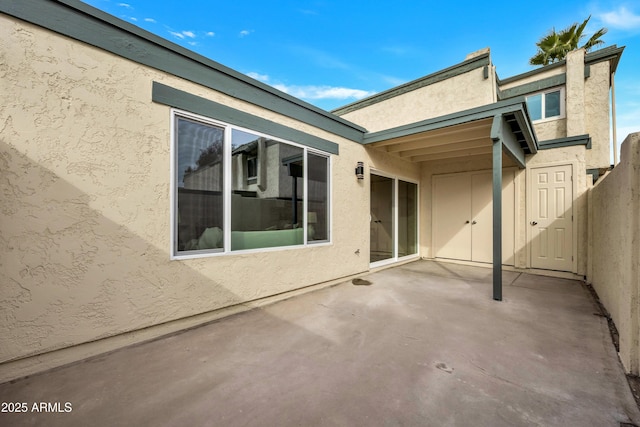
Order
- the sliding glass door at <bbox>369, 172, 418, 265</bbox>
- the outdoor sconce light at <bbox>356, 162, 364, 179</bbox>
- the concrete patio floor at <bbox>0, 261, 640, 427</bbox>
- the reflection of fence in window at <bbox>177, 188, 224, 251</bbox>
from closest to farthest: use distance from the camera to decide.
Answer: the concrete patio floor at <bbox>0, 261, 640, 427</bbox>, the reflection of fence in window at <bbox>177, 188, 224, 251</bbox>, the outdoor sconce light at <bbox>356, 162, 364, 179</bbox>, the sliding glass door at <bbox>369, 172, 418, 265</bbox>

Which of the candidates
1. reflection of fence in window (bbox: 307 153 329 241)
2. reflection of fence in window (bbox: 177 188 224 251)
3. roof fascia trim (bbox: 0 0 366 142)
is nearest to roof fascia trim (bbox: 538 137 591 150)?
reflection of fence in window (bbox: 307 153 329 241)

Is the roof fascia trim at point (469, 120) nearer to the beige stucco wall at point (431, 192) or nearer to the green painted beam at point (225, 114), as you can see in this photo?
the beige stucco wall at point (431, 192)

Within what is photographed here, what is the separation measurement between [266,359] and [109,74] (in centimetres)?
296

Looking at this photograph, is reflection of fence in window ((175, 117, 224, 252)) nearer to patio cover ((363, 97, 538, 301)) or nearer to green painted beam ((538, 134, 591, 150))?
patio cover ((363, 97, 538, 301))

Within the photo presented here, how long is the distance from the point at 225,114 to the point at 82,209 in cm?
176

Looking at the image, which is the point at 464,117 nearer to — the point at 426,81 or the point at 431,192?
the point at 431,192

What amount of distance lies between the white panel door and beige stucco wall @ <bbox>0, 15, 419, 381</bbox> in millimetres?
5979

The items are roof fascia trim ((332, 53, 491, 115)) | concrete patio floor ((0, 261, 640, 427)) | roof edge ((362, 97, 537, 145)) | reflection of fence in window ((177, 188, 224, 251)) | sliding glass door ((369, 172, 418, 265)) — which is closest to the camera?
concrete patio floor ((0, 261, 640, 427))

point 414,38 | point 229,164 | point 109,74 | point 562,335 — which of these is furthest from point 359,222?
point 414,38

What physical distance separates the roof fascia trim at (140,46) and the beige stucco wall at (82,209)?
0.28ft

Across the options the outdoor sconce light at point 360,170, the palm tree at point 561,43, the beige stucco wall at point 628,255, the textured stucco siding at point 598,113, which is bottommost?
the beige stucco wall at point 628,255

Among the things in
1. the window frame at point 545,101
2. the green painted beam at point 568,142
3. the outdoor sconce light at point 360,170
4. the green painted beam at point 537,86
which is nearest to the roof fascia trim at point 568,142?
the green painted beam at point 568,142

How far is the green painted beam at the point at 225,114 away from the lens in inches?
106

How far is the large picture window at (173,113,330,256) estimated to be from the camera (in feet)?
9.38
